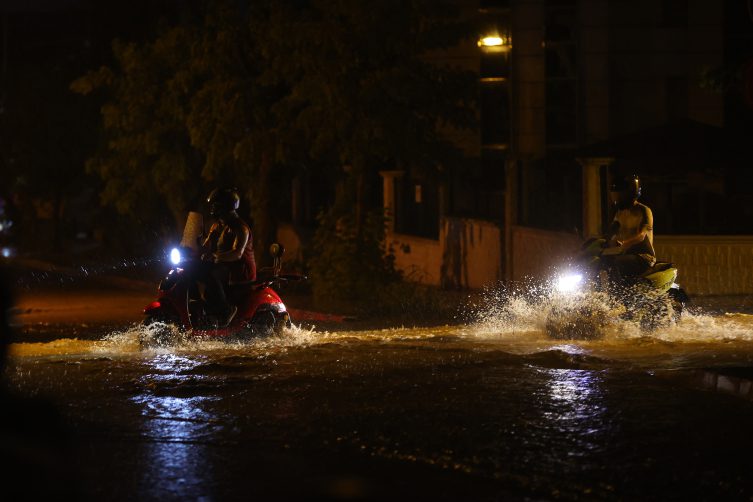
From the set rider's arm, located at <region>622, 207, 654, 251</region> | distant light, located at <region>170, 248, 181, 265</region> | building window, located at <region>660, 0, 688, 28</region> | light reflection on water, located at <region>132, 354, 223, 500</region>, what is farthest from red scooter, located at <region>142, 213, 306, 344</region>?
building window, located at <region>660, 0, 688, 28</region>

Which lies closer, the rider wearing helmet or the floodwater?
the floodwater

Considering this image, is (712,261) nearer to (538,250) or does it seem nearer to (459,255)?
(538,250)

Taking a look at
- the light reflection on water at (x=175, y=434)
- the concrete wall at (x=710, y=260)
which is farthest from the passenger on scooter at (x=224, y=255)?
the concrete wall at (x=710, y=260)

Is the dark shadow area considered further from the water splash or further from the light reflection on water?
the water splash

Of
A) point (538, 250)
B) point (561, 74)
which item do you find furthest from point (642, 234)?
point (561, 74)

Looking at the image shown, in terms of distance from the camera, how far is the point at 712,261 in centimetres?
2014

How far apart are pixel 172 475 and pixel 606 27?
28041 mm

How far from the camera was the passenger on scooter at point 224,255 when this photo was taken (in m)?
13.3

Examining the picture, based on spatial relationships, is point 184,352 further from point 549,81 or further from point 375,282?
point 549,81

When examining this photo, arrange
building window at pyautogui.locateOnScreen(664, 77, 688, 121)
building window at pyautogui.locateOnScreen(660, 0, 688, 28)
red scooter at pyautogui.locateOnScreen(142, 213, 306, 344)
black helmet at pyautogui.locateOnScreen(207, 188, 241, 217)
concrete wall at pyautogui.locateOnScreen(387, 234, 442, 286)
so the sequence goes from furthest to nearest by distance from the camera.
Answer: building window at pyautogui.locateOnScreen(664, 77, 688, 121), building window at pyautogui.locateOnScreen(660, 0, 688, 28), concrete wall at pyautogui.locateOnScreen(387, 234, 442, 286), black helmet at pyautogui.locateOnScreen(207, 188, 241, 217), red scooter at pyautogui.locateOnScreen(142, 213, 306, 344)

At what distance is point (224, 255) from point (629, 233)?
495 cm

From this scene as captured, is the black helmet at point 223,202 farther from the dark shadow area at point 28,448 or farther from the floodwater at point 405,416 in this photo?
the dark shadow area at point 28,448

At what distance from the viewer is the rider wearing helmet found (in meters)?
14.6

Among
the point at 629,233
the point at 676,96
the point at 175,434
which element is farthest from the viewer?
the point at 676,96
